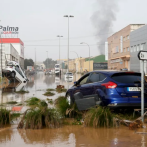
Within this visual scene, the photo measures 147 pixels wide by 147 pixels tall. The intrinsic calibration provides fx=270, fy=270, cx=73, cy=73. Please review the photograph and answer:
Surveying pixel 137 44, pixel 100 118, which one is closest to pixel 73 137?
pixel 100 118

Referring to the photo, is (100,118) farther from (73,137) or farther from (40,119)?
(40,119)

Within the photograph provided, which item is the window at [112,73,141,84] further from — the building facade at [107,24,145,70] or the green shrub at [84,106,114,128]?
the building facade at [107,24,145,70]

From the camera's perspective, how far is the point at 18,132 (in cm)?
654

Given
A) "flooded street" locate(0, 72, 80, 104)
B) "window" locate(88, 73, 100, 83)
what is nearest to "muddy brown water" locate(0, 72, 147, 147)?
"window" locate(88, 73, 100, 83)

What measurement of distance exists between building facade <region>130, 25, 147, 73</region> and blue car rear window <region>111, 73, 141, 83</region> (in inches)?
1483

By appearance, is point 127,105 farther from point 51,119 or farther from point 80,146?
point 80,146

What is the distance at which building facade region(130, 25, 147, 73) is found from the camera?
46.6 meters

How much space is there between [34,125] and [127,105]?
8.57 feet

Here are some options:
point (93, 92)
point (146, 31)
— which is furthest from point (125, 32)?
point (93, 92)

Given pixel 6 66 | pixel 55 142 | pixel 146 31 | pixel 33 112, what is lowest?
pixel 55 142

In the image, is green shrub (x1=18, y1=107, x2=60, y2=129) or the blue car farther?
the blue car

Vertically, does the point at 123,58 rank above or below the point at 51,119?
above

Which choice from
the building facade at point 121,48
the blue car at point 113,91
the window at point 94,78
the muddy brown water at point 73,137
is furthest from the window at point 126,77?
the building facade at point 121,48

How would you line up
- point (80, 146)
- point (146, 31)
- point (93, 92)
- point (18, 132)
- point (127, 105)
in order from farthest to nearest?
point (146, 31) → point (93, 92) → point (127, 105) → point (18, 132) → point (80, 146)
